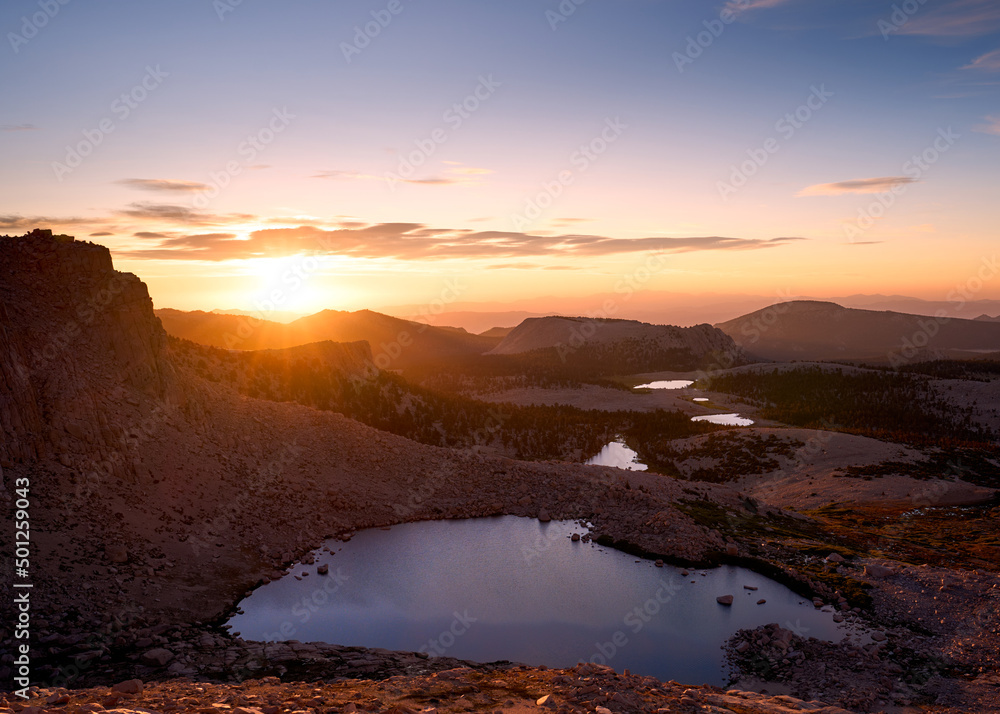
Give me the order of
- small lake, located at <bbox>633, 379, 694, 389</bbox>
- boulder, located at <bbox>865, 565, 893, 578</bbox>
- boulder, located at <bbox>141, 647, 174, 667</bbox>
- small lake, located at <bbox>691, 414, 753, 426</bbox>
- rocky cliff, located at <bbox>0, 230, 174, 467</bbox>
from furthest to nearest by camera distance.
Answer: small lake, located at <bbox>633, 379, 694, 389</bbox> → small lake, located at <bbox>691, 414, 753, 426</bbox> → boulder, located at <bbox>865, 565, 893, 578</bbox> → rocky cliff, located at <bbox>0, 230, 174, 467</bbox> → boulder, located at <bbox>141, 647, 174, 667</bbox>

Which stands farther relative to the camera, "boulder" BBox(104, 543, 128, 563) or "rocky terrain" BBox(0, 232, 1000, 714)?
"boulder" BBox(104, 543, 128, 563)

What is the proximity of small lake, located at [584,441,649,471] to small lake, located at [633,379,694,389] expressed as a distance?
49.6 metres

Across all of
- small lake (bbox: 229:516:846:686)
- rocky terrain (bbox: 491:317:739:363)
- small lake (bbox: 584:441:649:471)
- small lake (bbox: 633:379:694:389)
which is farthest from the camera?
rocky terrain (bbox: 491:317:739:363)

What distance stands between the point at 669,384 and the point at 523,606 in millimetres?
95361

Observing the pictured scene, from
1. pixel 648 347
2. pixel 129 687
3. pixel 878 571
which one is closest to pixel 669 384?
pixel 648 347

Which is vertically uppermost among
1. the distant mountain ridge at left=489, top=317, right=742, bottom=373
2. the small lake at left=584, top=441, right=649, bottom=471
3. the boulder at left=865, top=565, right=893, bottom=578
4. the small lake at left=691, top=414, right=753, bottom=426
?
the distant mountain ridge at left=489, top=317, right=742, bottom=373

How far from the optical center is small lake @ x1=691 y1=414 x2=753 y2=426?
7355cm

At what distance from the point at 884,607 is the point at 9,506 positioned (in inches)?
1313

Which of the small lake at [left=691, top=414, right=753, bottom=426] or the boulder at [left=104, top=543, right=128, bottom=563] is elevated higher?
the boulder at [left=104, top=543, right=128, bottom=563]

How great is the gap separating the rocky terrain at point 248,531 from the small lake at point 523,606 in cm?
135

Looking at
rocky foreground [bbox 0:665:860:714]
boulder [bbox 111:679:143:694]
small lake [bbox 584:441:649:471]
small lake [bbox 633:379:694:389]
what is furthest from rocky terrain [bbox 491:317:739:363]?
boulder [bbox 111:679:143:694]

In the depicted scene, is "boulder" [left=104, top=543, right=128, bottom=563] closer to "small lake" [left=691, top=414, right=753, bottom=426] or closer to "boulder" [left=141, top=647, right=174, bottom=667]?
"boulder" [left=141, top=647, right=174, bottom=667]

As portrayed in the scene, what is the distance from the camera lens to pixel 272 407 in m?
39.7

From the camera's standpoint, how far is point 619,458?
5616 centimetres
